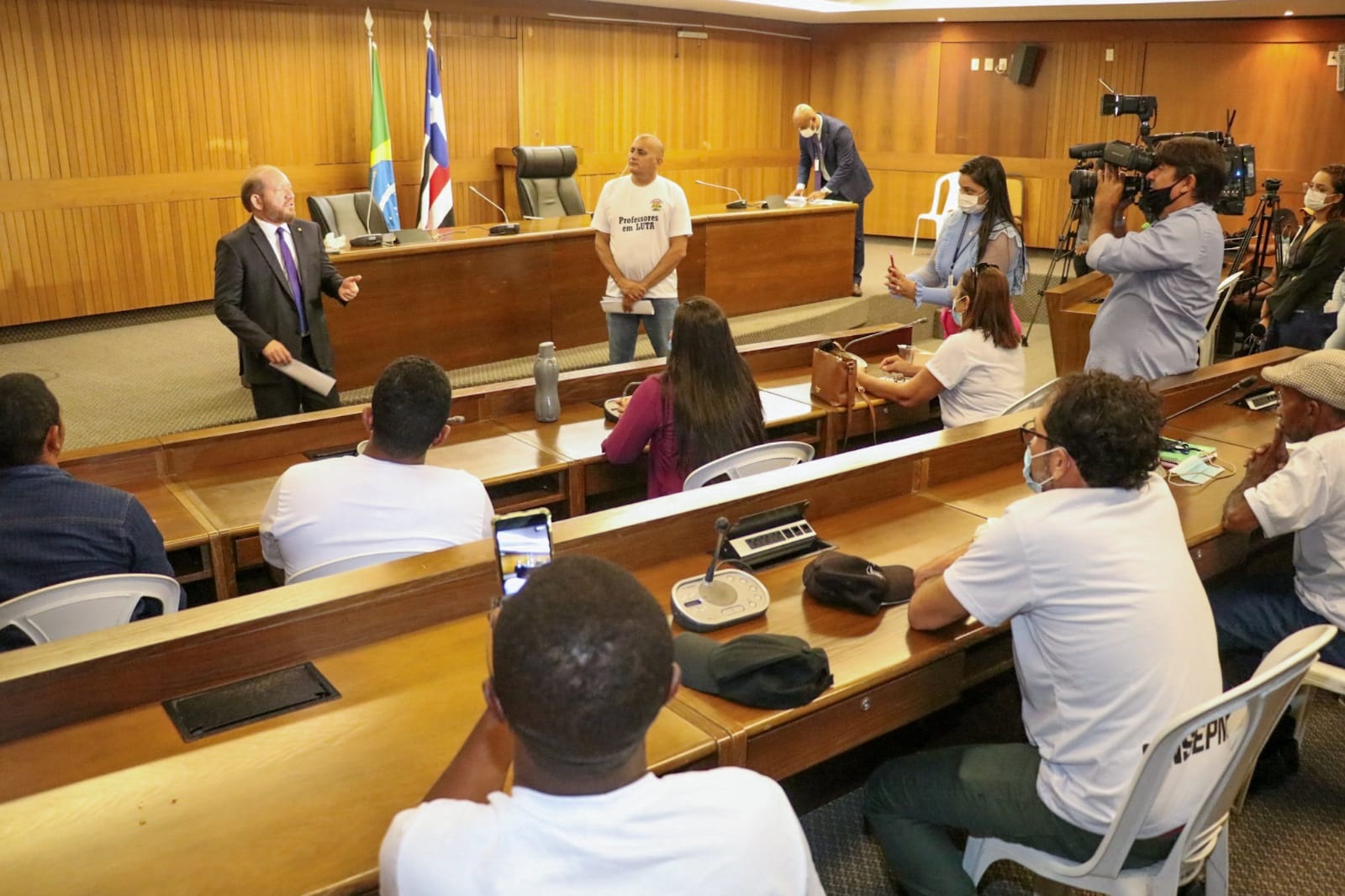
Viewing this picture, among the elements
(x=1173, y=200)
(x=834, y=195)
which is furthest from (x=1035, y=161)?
(x=1173, y=200)

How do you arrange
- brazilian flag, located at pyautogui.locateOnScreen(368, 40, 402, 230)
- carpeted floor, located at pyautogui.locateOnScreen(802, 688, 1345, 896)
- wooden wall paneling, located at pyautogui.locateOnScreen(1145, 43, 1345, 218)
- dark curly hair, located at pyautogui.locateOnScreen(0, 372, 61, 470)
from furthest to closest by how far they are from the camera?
wooden wall paneling, located at pyautogui.locateOnScreen(1145, 43, 1345, 218) < brazilian flag, located at pyautogui.locateOnScreen(368, 40, 402, 230) < carpeted floor, located at pyautogui.locateOnScreen(802, 688, 1345, 896) < dark curly hair, located at pyautogui.locateOnScreen(0, 372, 61, 470)

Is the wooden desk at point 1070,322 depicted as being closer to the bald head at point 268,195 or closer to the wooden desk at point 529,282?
the wooden desk at point 529,282

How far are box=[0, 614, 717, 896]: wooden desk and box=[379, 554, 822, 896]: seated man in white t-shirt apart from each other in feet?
1.30

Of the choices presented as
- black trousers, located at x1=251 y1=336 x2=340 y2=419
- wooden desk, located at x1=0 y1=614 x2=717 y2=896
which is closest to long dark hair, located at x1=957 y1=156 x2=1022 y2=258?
black trousers, located at x1=251 y1=336 x2=340 y2=419

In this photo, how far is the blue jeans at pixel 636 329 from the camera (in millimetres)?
5539

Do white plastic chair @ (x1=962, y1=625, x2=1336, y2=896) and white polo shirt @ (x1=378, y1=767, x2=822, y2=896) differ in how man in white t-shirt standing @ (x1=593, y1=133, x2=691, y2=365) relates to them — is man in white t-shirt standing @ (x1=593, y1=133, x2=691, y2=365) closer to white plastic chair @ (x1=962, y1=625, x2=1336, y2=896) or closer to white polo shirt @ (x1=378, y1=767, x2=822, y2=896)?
white plastic chair @ (x1=962, y1=625, x2=1336, y2=896)

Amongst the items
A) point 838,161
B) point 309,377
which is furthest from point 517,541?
point 838,161

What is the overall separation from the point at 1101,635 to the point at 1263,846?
1172 mm

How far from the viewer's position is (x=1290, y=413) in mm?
2686

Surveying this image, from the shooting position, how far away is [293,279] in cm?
443

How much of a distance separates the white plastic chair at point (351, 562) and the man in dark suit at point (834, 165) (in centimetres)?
644

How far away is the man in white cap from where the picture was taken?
8.36ft

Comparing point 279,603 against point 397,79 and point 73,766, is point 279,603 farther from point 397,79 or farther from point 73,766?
point 397,79

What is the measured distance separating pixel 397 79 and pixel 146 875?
7811 millimetres
